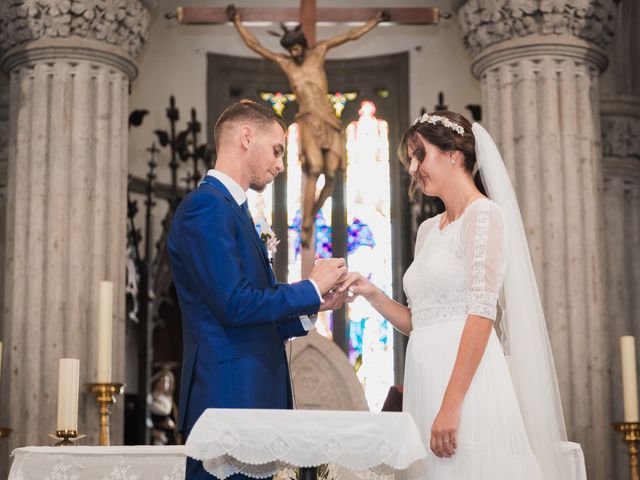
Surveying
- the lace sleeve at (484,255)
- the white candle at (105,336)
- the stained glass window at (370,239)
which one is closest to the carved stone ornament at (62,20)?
the white candle at (105,336)

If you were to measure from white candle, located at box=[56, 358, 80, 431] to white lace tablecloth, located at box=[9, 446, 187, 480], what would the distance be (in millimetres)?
614

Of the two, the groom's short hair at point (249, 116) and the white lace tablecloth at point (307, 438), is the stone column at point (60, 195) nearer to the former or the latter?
the groom's short hair at point (249, 116)

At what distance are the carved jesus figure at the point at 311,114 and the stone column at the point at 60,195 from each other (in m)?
1.29

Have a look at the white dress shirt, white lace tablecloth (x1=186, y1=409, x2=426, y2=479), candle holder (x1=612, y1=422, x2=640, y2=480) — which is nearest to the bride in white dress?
the white dress shirt

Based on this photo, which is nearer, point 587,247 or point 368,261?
point 587,247

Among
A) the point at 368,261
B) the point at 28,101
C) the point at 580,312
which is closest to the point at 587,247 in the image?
the point at 580,312

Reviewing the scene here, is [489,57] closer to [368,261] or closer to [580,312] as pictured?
[580,312]

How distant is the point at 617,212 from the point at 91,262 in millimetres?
4122

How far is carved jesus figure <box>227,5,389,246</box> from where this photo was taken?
880 centimetres

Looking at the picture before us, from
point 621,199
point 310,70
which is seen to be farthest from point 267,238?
point 621,199

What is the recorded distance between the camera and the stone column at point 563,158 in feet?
24.8

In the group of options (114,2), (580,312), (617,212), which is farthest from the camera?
(617,212)

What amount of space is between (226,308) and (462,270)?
0.90m

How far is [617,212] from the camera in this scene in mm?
9125
